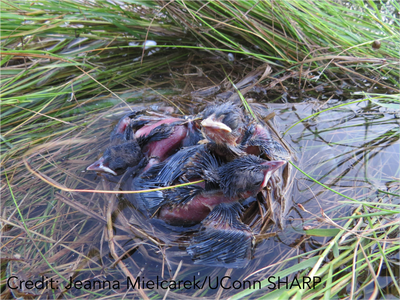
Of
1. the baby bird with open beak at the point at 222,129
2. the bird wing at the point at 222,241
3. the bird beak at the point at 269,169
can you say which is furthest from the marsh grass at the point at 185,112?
the baby bird with open beak at the point at 222,129

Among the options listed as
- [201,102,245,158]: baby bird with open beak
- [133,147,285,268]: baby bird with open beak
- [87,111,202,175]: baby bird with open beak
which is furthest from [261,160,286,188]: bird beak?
[87,111,202,175]: baby bird with open beak

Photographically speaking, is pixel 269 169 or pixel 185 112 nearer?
pixel 269 169

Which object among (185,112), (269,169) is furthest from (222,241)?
(185,112)

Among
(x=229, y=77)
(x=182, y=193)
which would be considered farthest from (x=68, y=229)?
(x=229, y=77)

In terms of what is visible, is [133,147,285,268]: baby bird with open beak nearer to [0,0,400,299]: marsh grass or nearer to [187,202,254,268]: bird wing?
[187,202,254,268]: bird wing

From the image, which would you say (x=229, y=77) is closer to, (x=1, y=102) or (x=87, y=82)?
(x=87, y=82)

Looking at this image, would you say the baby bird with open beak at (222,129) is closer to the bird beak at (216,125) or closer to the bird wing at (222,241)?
the bird beak at (216,125)

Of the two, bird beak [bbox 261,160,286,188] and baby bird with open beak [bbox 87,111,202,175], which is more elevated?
bird beak [bbox 261,160,286,188]

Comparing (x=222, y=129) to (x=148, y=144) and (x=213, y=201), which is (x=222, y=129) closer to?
(x=213, y=201)
